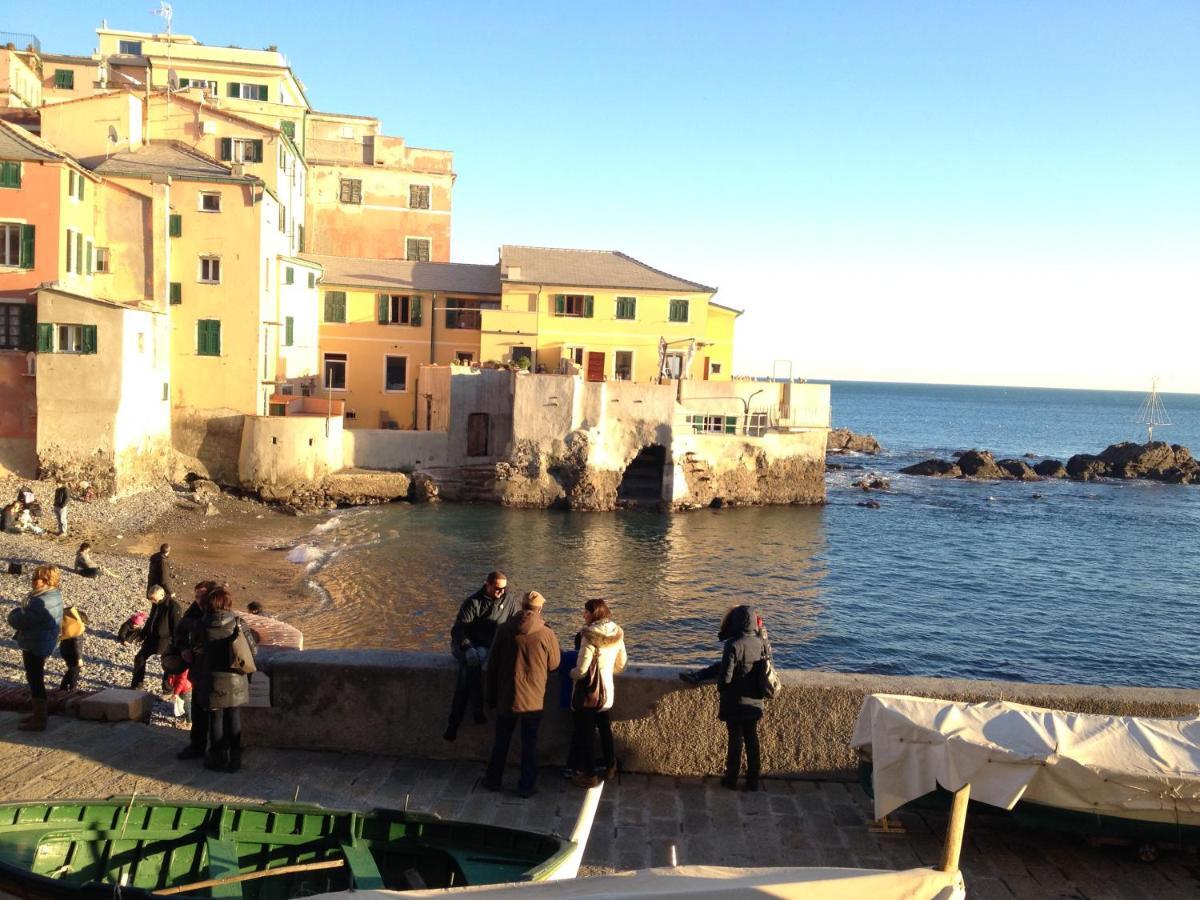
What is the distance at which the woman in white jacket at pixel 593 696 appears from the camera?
7293mm

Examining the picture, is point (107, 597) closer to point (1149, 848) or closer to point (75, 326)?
point (75, 326)

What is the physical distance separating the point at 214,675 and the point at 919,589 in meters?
28.8

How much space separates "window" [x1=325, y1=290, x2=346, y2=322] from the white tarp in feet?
144

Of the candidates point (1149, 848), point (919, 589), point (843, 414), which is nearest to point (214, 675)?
point (1149, 848)

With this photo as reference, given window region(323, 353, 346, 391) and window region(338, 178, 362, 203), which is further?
window region(338, 178, 362, 203)

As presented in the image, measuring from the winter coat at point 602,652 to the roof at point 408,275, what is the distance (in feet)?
138

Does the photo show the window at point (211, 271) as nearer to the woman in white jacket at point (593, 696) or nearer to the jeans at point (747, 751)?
the woman in white jacket at point (593, 696)

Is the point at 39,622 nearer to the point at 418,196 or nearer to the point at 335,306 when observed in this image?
the point at 335,306

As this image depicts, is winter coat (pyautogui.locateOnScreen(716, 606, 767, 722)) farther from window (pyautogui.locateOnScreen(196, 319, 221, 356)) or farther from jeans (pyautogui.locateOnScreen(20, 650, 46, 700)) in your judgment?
window (pyautogui.locateOnScreen(196, 319, 221, 356))

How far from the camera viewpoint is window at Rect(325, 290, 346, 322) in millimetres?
47000

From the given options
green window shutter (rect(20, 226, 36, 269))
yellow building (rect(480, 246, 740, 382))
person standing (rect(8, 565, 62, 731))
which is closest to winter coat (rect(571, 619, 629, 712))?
person standing (rect(8, 565, 62, 731))

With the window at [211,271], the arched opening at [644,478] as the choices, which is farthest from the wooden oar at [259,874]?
the arched opening at [644,478]

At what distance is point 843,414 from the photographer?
165 metres

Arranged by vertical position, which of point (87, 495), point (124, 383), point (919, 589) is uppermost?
point (124, 383)
